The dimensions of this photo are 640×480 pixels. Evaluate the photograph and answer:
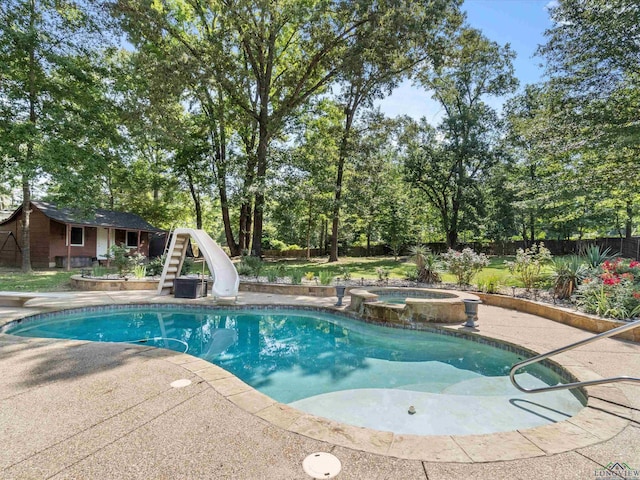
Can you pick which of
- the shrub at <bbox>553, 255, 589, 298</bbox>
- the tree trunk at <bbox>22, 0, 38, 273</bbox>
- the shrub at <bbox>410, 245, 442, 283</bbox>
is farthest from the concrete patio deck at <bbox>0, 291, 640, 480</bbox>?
the tree trunk at <bbox>22, 0, 38, 273</bbox>

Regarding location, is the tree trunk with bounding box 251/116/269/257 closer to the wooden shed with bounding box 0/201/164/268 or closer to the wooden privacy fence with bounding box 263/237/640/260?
the wooden shed with bounding box 0/201/164/268

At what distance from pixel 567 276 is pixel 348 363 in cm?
611

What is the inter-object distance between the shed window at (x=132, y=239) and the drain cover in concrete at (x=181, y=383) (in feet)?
69.7

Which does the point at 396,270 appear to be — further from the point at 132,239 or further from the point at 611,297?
the point at 132,239

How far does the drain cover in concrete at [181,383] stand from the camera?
3.29 m

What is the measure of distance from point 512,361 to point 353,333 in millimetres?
2916

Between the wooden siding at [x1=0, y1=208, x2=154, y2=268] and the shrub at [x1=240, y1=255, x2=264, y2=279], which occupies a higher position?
the wooden siding at [x1=0, y1=208, x2=154, y2=268]

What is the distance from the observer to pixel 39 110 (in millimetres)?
14086

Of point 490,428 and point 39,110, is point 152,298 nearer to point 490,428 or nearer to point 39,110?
point 490,428

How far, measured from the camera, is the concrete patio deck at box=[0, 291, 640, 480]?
2068 millimetres

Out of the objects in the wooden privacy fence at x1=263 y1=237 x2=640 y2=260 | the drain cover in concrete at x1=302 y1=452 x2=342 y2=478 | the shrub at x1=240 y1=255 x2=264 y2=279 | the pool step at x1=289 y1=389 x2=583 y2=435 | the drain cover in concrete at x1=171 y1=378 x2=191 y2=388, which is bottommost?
the pool step at x1=289 y1=389 x2=583 y2=435

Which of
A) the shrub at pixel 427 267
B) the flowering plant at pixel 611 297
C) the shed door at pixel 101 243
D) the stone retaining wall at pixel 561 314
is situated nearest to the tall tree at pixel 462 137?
the shrub at pixel 427 267

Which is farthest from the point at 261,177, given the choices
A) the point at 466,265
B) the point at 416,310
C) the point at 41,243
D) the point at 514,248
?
the point at 514,248

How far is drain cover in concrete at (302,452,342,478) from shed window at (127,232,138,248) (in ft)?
75.6
